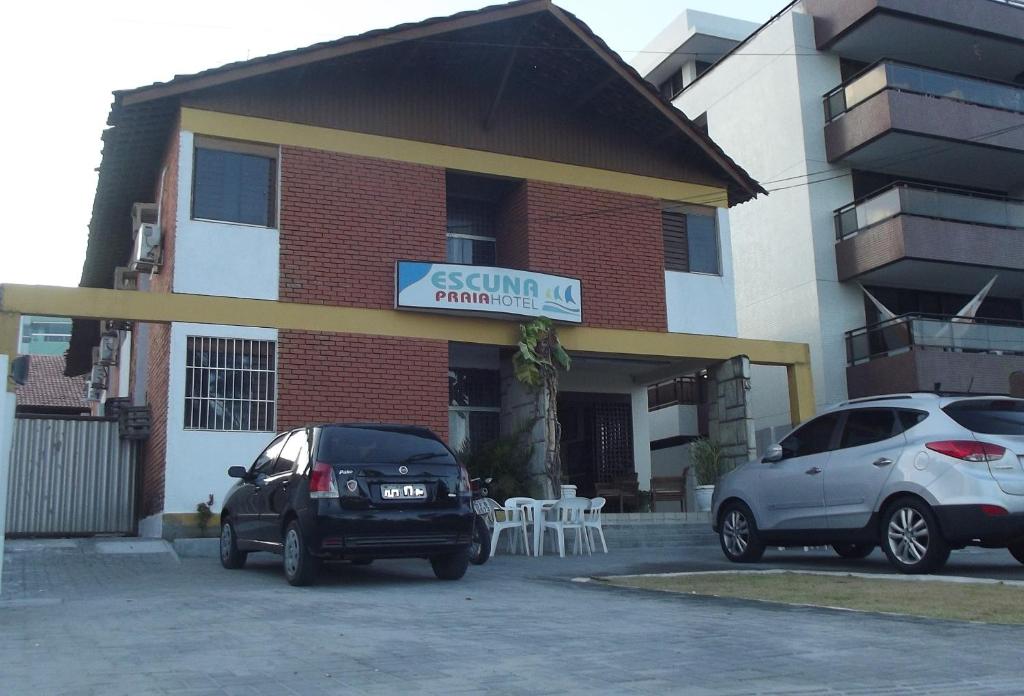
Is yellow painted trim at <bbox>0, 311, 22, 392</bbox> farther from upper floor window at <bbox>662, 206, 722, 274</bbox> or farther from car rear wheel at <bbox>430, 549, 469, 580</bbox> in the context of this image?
upper floor window at <bbox>662, 206, 722, 274</bbox>

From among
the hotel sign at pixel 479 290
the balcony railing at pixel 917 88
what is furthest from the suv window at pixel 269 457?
the balcony railing at pixel 917 88

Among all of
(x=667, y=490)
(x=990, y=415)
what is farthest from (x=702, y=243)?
(x=990, y=415)

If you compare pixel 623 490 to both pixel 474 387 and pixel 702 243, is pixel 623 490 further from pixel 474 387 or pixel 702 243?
pixel 702 243

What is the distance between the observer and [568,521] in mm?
13898

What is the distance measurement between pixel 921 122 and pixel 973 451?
1604 cm

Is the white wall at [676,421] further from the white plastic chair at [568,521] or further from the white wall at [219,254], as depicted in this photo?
the white wall at [219,254]

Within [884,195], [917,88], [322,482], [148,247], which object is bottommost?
[322,482]

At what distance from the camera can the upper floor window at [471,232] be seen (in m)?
18.6

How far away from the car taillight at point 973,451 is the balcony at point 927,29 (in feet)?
55.6

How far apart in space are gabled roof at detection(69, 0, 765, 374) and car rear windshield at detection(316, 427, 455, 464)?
764 cm

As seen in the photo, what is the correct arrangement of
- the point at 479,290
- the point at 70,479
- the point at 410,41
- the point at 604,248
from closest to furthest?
the point at 410,41 < the point at 479,290 < the point at 70,479 < the point at 604,248

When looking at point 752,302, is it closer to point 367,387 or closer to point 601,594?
point 367,387

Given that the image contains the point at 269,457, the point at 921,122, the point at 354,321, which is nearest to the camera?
the point at 269,457

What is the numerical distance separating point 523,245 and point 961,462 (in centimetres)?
981
